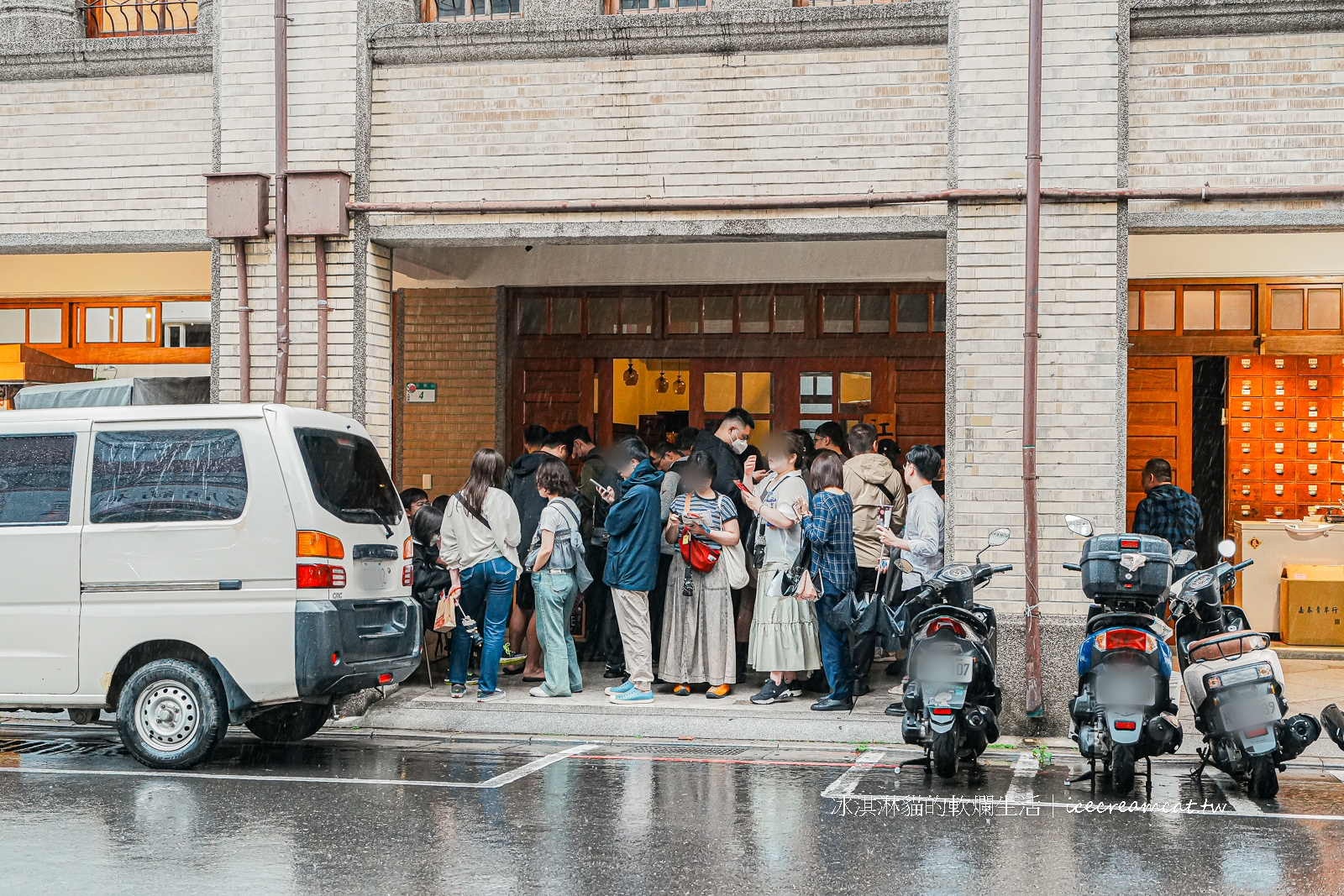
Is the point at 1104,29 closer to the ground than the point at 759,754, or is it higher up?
higher up

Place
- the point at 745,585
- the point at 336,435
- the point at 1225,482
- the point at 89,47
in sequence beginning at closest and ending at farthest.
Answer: the point at 336,435, the point at 745,585, the point at 89,47, the point at 1225,482

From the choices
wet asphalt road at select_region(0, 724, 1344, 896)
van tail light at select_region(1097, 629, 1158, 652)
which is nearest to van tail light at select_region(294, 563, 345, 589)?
wet asphalt road at select_region(0, 724, 1344, 896)

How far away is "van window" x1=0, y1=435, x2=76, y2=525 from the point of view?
808cm

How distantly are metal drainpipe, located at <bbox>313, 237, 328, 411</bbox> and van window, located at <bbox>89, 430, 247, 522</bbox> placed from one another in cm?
250

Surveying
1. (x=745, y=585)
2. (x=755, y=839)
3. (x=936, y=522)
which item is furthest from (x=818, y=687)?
(x=755, y=839)

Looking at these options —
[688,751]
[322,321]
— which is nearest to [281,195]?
[322,321]

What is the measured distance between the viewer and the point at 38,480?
812 centimetres

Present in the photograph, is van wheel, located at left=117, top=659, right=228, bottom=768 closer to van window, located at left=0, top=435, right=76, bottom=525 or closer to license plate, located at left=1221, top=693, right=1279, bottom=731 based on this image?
van window, located at left=0, top=435, right=76, bottom=525

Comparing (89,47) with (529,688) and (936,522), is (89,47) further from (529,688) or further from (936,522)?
(936,522)

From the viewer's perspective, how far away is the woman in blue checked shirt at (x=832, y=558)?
9.48m

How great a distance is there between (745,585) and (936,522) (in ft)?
4.93

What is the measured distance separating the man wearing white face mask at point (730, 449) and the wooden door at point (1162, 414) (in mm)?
4378

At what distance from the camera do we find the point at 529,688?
10406 millimetres

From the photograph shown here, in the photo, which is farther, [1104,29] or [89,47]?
[89,47]
